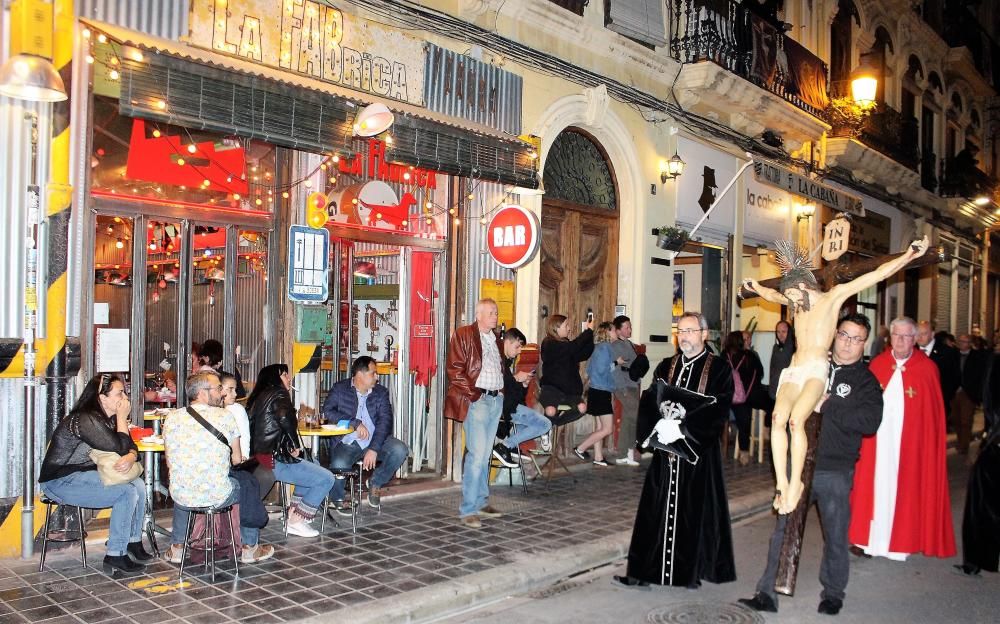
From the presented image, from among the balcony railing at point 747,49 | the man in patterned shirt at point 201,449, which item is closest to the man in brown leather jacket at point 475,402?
the man in patterned shirt at point 201,449

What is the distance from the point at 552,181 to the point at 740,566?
5.95 metres

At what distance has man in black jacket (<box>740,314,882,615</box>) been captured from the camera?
5.83 m

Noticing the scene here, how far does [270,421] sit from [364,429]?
4.06 ft

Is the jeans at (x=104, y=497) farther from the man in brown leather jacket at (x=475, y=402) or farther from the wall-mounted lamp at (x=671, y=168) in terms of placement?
the wall-mounted lamp at (x=671, y=168)

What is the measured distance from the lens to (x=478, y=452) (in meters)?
8.16

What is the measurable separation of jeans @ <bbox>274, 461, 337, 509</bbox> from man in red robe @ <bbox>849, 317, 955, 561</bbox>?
451 cm

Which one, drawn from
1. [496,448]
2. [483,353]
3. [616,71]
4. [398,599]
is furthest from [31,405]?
[616,71]

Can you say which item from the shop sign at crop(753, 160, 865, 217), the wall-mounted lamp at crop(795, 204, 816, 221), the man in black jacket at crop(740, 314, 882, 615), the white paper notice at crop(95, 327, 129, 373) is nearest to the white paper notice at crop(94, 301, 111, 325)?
the white paper notice at crop(95, 327, 129, 373)

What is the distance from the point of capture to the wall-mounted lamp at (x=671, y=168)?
42.6 feet

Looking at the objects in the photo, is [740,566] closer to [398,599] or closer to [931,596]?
[931,596]

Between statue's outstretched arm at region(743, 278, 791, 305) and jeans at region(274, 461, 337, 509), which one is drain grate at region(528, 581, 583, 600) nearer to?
jeans at region(274, 461, 337, 509)

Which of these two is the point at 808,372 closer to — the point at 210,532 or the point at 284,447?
the point at 284,447

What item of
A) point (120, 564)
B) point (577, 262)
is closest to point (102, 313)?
point (120, 564)

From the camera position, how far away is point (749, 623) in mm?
5617
